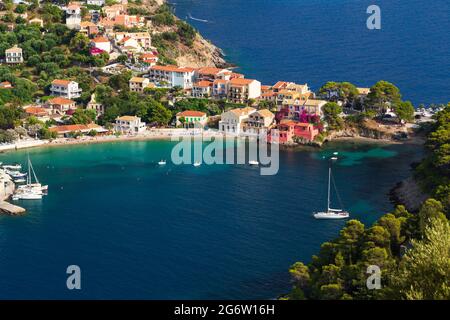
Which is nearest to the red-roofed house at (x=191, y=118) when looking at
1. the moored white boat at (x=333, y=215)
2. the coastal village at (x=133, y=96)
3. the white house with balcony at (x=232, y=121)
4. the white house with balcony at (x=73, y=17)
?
the coastal village at (x=133, y=96)

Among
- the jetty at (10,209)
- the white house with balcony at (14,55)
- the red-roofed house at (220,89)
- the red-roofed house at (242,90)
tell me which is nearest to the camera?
the jetty at (10,209)

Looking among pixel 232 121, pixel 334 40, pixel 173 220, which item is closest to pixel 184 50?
pixel 334 40

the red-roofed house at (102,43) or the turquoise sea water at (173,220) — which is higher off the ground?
the red-roofed house at (102,43)

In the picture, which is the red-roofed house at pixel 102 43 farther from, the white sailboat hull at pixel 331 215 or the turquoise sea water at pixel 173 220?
the white sailboat hull at pixel 331 215

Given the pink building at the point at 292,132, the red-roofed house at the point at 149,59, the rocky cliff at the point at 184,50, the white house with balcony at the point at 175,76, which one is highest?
the rocky cliff at the point at 184,50

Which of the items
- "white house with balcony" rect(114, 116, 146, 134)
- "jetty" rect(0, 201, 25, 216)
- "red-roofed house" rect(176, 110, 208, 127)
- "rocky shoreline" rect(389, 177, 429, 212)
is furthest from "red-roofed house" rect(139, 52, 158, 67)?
"rocky shoreline" rect(389, 177, 429, 212)

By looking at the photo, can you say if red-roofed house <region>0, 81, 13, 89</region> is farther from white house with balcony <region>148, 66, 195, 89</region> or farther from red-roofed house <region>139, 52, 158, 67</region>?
red-roofed house <region>139, 52, 158, 67</region>

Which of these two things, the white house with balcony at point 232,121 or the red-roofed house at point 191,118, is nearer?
the white house with balcony at point 232,121

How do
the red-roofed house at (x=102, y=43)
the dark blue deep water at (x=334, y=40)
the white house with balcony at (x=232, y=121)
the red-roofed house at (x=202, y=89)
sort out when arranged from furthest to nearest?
the dark blue deep water at (x=334, y=40) < the red-roofed house at (x=102, y=43) < the red-roofed house at (x=202, y=89) < the white house with balcony at (x=232, y=121)

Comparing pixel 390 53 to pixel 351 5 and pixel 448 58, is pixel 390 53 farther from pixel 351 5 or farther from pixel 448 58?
pixel 351 5
